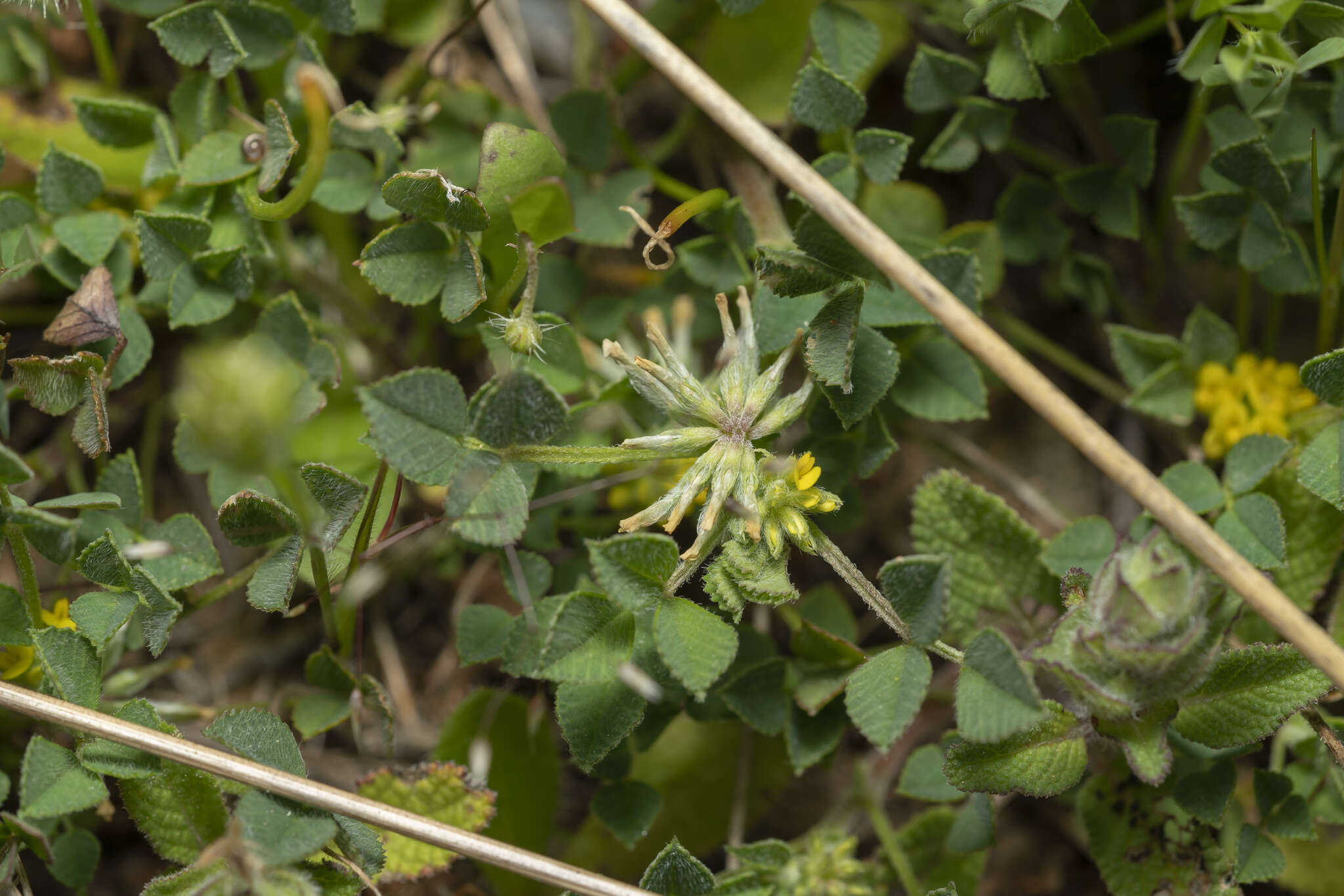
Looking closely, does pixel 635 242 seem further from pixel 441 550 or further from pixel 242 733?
pixel 242 733

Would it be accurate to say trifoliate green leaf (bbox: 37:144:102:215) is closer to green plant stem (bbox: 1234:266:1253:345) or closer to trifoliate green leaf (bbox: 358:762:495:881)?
trifoliate green leaf (bbox: 358:762:495:881)

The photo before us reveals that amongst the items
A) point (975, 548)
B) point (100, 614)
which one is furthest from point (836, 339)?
point (100, 614)

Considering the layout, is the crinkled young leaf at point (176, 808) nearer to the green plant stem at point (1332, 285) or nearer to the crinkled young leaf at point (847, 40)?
the crinkled young leaf at point (847, 40)

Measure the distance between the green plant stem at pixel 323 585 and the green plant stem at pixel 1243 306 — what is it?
2111 millimetres

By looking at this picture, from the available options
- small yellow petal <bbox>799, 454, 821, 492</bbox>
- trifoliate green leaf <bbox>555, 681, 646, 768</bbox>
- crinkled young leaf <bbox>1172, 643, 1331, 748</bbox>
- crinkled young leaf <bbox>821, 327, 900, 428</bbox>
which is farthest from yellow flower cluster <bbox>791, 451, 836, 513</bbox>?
crinkled young leaf <bbox>1172, 643, 1331, 748</bbox>

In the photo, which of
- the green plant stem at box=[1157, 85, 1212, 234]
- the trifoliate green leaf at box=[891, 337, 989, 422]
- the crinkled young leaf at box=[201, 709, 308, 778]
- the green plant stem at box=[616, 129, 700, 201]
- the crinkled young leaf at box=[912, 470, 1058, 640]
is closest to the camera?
the crinkled young leaf at box=[201, 709, 308, 778]

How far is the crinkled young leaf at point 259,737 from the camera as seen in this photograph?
1.76m

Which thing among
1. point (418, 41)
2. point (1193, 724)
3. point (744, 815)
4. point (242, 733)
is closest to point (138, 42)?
point (418, 41)

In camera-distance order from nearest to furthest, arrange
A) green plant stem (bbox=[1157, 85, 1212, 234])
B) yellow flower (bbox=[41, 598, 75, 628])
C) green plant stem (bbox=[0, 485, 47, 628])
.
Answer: green plant stem (bbox=[0, 485, 47, 628]), yellow flower (bbox=[41, 598, 75, 628]), green plant stem (bbox=[1157, 85, 1212, 234])

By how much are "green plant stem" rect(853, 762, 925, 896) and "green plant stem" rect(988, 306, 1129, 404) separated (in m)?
1.18

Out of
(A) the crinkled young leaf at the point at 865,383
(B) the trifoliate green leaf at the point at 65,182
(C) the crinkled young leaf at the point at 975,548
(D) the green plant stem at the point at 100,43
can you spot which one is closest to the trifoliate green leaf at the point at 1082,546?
(C) the crinkled young leaf at the point at 975,548

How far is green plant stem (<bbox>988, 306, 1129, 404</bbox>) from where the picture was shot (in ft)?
8.68

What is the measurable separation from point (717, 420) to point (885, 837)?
113 cm

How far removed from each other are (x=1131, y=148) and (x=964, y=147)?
0.40 m
